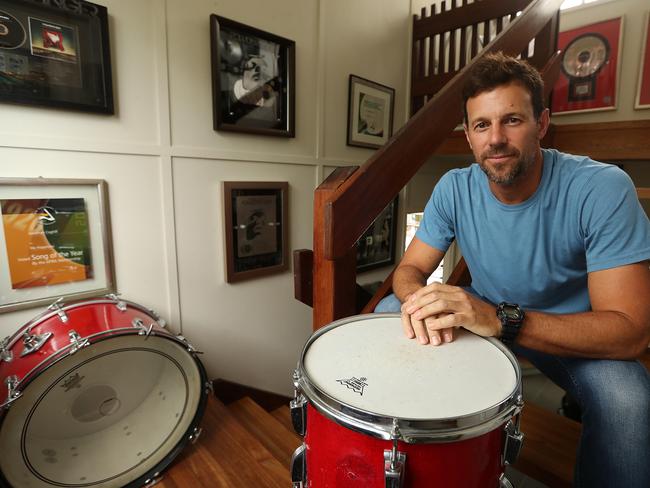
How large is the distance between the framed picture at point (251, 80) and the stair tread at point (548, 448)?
1846mm

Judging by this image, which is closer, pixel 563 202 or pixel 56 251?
pixel 563 202

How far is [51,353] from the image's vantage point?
3.50 feet

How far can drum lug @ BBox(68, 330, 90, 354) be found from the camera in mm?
1054

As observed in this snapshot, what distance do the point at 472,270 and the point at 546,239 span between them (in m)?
0.27

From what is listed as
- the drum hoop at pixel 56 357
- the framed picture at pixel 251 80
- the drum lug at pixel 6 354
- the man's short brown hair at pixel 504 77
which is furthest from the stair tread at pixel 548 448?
the framed picture at pixel 251 80

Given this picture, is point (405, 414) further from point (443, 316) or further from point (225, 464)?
point (225, 464)

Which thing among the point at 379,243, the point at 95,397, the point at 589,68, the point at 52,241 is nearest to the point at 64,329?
the point at 95,397

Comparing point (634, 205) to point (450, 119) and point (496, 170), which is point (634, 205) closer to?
point (496, 170)

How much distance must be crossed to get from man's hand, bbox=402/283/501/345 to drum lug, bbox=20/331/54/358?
1.07 m

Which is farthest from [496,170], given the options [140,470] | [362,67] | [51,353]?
[362,67]

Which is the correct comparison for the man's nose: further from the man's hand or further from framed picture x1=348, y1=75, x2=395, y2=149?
framed picture x1=348, y1=75, x2=395, y2=149

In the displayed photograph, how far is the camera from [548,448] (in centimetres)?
129

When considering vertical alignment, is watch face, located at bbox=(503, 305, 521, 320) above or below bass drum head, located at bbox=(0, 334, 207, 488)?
above

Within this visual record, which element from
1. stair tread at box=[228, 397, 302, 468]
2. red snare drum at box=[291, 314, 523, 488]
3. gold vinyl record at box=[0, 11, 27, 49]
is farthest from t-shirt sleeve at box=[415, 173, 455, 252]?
gold vinyl record at box=[0, 11, 27, 49]
